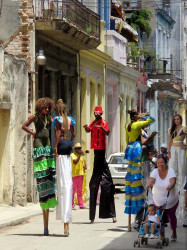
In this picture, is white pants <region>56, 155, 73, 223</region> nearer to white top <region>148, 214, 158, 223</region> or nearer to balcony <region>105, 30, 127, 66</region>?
white top <region>148, 214, 158, 223</region>

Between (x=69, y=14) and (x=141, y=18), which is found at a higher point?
(x=141, y=18)

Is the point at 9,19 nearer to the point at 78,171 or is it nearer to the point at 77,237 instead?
the point at 78,171

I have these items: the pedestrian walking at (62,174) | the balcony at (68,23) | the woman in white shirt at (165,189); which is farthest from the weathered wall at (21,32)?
the woman in white shirt at (165,189)

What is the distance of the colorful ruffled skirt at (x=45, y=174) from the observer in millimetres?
14508

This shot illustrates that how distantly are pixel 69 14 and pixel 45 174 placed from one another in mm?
12837

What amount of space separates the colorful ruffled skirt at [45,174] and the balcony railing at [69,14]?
1096cm

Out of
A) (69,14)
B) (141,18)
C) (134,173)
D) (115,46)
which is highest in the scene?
(141,18)

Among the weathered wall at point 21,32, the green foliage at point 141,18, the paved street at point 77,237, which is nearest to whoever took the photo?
the paved street at point 77,237

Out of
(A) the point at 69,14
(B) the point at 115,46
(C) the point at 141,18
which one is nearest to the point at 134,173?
(A) the point at 69,14

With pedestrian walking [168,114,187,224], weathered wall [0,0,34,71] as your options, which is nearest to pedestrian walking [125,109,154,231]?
pedestrian walking [168,114,187,224]

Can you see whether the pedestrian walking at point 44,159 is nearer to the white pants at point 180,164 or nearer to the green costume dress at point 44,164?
the green costume dress at point 44,164

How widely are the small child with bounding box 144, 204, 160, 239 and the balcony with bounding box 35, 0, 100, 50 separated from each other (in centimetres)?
1231

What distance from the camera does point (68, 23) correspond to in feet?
84.6

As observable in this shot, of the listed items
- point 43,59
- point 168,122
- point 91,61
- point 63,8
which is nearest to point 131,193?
point 43,59
